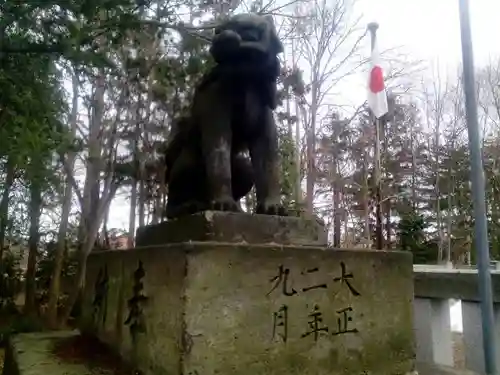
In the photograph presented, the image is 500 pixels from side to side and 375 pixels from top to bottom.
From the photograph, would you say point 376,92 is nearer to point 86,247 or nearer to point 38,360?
point 86,247

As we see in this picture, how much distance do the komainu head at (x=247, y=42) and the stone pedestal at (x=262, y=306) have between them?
Answer: 0.88m

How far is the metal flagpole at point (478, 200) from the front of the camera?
9.45ft

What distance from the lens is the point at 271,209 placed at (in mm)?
2650

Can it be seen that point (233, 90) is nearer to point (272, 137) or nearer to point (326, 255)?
point (272, 137)

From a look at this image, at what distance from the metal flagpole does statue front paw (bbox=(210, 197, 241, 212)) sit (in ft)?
5.32

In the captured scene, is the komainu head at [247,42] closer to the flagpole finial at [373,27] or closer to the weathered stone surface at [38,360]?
the weathered stone surface at [38,360]

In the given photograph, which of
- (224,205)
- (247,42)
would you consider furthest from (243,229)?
(247,42)

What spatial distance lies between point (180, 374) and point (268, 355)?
408 millimetres

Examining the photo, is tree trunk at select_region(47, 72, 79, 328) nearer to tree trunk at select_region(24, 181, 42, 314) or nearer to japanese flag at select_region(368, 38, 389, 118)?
tree trunk at select_region(24, 181, 42, 314)

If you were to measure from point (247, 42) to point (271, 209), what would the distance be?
89cm

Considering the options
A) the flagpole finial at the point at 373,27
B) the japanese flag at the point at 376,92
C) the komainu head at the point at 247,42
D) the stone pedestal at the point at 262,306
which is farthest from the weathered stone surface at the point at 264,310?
the flagpole finial at the point at 373,27

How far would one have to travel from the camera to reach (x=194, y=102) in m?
2.90

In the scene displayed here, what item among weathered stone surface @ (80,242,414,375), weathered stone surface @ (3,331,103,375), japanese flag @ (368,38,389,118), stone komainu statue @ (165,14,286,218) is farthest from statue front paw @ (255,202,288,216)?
japanese flag @ (368,38,389,118)

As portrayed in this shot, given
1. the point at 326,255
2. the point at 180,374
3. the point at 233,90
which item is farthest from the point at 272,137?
the point at 180,374
